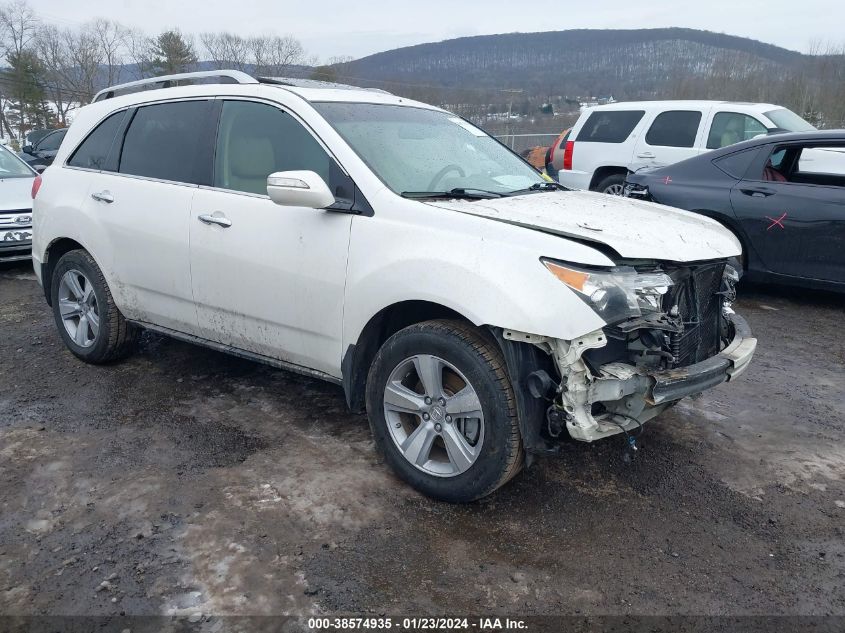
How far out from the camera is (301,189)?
3311mm

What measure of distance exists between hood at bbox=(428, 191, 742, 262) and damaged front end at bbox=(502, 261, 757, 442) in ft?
0.27

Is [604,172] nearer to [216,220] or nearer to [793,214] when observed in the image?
[793,214]

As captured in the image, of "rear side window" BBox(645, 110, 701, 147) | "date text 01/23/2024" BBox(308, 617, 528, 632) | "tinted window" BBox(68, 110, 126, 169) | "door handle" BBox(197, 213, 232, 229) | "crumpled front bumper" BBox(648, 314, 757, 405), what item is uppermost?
"rear side window" BBox(645, 110, 701, 147)

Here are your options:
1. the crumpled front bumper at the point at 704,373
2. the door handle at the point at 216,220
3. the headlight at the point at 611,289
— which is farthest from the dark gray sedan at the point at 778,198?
the door handle at the point at 216,220

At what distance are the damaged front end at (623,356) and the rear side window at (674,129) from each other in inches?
303

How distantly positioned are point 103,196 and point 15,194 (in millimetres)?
4731

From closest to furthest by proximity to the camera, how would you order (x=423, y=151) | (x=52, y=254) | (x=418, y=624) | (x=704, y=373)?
(x=418, y=624), (x=704, y=373), (x=423, y=151), (x=52, y=254)

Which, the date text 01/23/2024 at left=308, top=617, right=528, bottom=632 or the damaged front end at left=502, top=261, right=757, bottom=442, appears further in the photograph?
the damaged front end at left=502, top=261, right=757, bottom=442

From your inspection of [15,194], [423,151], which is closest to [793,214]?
[423,151]

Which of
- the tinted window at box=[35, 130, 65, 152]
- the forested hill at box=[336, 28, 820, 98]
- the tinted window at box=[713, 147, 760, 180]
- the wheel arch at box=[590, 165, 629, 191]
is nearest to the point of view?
the tinted window at box=[713, 147, 760, 180]

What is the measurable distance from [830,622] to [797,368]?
117 inches

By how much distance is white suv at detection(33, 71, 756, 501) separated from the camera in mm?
2873

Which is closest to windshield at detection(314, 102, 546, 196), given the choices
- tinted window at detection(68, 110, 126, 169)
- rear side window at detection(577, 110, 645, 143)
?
tinted window at detection(68, 110, 126, 169)

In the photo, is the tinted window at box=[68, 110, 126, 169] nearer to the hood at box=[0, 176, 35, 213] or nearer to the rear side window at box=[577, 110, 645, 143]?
the hood at box=[0, 176, 35, 213]
